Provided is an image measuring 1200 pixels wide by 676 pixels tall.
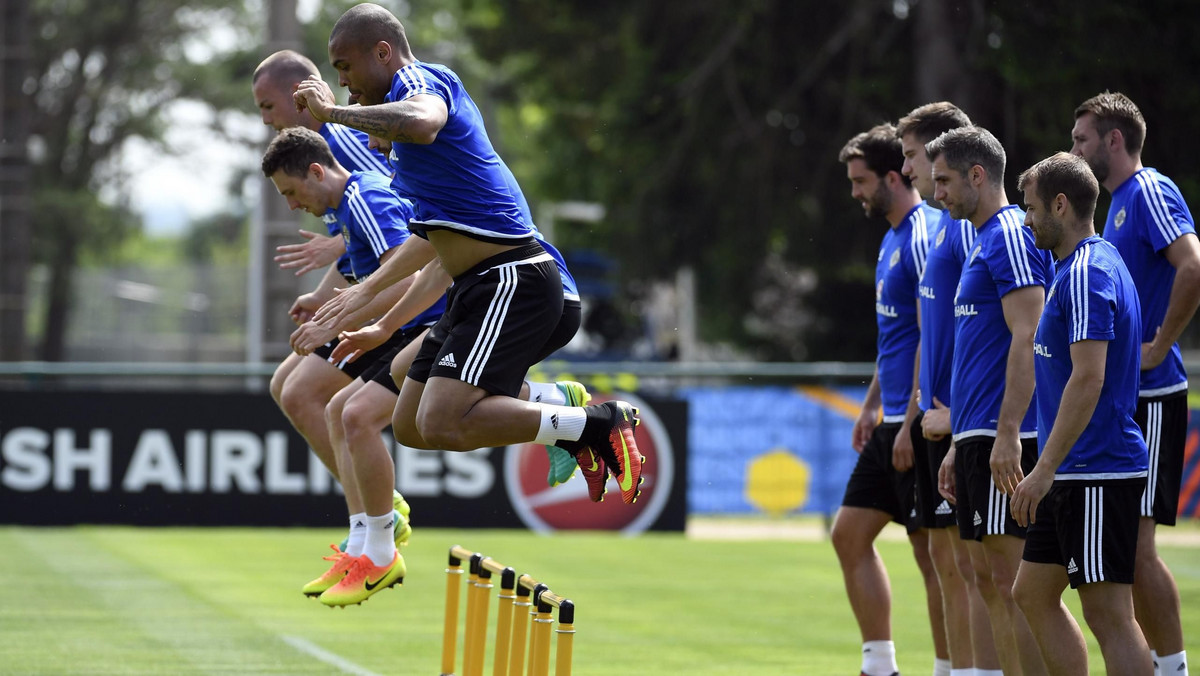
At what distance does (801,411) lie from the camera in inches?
680

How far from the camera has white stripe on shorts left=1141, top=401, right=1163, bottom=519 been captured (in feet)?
22.0

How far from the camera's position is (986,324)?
260 inches

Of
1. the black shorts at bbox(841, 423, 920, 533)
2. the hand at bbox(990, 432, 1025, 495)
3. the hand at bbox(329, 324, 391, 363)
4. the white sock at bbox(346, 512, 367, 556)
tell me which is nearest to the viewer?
the hand at bbox(990, 432, 1025, 495)

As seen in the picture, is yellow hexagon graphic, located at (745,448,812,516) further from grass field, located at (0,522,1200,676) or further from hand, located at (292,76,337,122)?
hand, located at (292,76,337,122)

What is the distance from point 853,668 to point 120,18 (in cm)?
3264

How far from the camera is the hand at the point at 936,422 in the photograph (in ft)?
23.0

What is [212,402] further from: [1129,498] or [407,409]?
[1129,498]

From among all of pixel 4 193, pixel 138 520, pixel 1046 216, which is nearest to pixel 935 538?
pixel 1046 216

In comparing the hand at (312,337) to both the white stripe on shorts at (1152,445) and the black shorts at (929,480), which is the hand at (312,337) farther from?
the white stripe on shorts at (1152,445)

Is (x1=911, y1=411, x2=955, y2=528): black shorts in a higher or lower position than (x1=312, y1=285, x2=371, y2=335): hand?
lower

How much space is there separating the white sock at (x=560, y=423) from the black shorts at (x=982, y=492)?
1.70 m

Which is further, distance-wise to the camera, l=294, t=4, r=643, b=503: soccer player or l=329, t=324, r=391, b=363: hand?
l=329, t=324, r=391, b=363: hand

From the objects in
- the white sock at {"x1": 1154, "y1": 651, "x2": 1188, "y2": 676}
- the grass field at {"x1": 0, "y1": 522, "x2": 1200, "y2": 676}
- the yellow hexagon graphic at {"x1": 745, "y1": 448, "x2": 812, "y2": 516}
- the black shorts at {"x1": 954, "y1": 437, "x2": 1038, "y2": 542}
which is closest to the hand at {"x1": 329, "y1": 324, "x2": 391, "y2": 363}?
the black shorts at {"x1": 954, "y1": 437, "x2": 1038, "y2": 542}

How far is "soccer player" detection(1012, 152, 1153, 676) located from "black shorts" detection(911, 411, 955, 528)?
1161 millimetres
